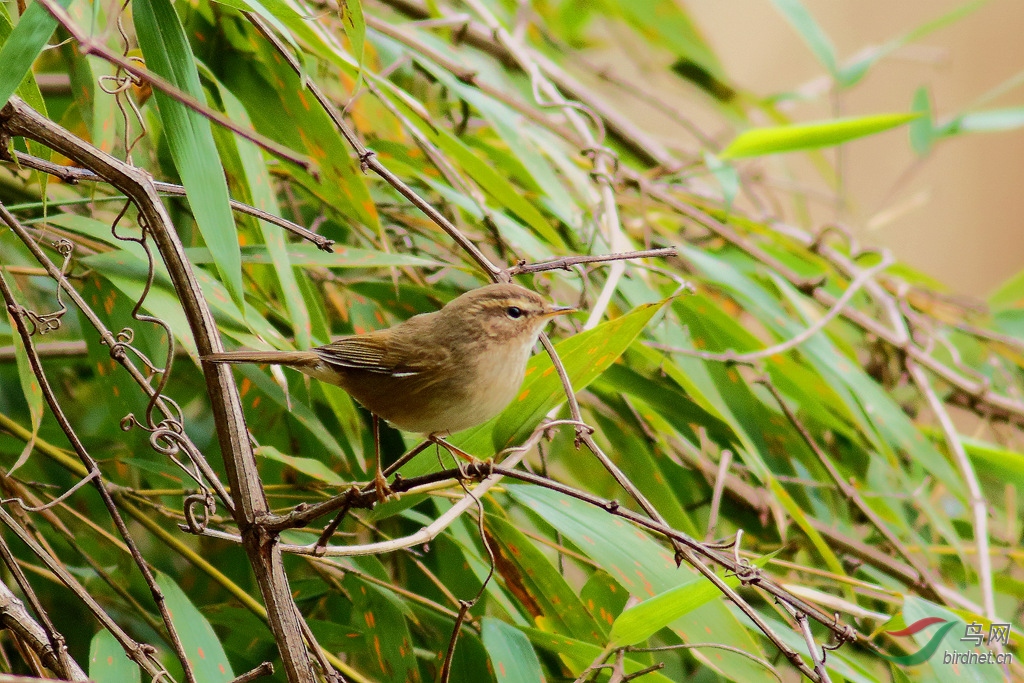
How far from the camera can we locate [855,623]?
1.72 m

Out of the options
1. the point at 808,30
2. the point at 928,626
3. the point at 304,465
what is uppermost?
the point at 808,30

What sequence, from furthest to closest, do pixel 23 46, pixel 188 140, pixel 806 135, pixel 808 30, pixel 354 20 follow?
pixel 808 30 → pixel 806 135 → pixel 354 20 → pixel 188 140 → pixel 23 46

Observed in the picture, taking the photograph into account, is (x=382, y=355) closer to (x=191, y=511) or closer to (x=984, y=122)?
(x=191, y=511)

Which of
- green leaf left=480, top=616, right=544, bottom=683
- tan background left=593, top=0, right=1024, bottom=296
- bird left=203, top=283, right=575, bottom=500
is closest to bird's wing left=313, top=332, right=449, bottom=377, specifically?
bird left=203, top=283, right=575, bottom=500

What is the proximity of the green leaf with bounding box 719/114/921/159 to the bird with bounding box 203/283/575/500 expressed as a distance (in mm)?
842

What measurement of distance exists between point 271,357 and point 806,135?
4.49ft

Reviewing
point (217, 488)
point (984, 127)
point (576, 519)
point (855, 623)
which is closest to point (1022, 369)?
point (984, 127)

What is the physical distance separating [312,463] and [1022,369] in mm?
2605

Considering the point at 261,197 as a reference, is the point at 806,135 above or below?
above

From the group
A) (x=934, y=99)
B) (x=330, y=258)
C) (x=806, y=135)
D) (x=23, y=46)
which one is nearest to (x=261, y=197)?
(x=330, y=258)

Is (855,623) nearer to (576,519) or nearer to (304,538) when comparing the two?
(576,519)

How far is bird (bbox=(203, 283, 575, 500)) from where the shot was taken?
1.16 metres

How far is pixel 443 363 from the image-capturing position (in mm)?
1222

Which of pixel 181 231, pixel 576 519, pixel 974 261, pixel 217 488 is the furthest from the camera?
pixel 974 261
